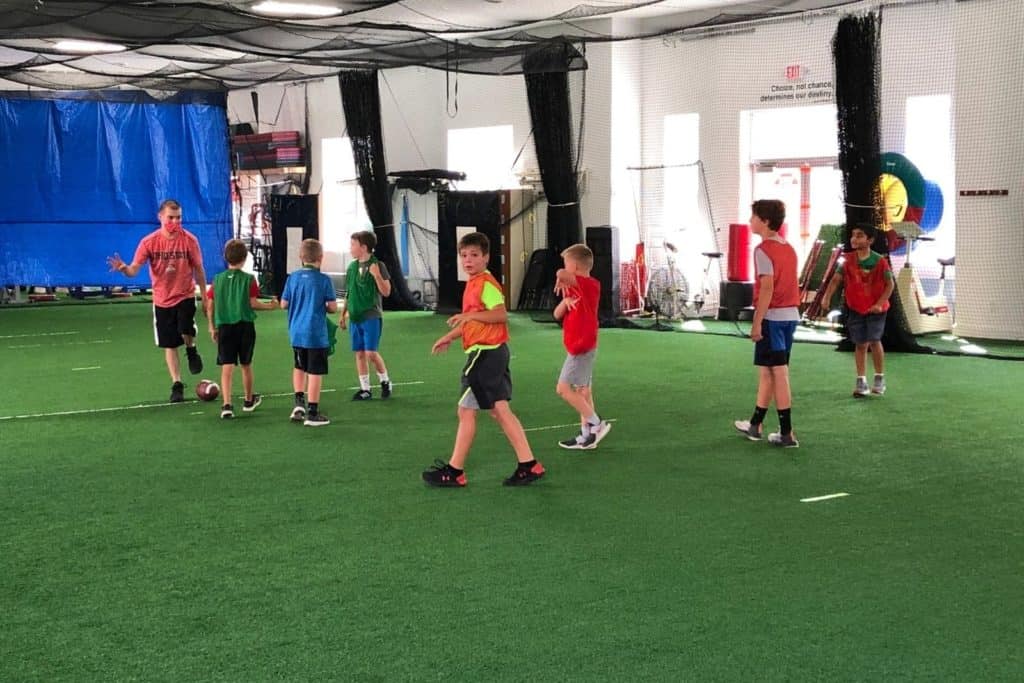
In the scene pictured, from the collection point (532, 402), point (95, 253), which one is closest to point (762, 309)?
point (532, 402)

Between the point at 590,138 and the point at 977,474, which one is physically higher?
the point at 590,138

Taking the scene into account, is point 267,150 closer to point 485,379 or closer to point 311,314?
point 311,314

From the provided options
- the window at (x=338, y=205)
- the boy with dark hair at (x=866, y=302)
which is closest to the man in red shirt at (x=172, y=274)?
the boy with dark hair at (x=866, y=302)

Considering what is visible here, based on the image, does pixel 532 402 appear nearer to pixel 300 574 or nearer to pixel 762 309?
pixel 762 309

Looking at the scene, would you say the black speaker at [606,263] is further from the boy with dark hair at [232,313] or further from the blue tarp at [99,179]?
the blue tarp at [99,179]

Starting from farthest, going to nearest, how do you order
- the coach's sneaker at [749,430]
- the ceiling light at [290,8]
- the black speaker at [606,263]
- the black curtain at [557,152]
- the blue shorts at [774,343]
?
the black curtain at [557,152] → the black speaker at [606,263] → the ceiling light at [290,8] → the coach's sneaker at [749,430] → the blue shorts at [774,343]

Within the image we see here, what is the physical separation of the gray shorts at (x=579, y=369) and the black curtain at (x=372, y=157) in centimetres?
1168

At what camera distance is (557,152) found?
17078mm

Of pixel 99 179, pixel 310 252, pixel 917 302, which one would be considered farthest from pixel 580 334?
pixel 99 179

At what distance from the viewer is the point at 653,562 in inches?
202

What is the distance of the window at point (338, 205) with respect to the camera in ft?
75.1

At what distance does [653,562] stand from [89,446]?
4.43 m

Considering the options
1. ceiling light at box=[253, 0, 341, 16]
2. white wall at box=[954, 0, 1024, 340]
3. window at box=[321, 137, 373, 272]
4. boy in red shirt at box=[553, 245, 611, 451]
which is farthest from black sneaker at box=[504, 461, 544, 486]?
window at box=[321, 137, 373, 272]

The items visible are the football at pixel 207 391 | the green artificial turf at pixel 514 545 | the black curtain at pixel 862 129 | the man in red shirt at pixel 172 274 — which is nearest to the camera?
the green artificial turf at pixel 514 545
